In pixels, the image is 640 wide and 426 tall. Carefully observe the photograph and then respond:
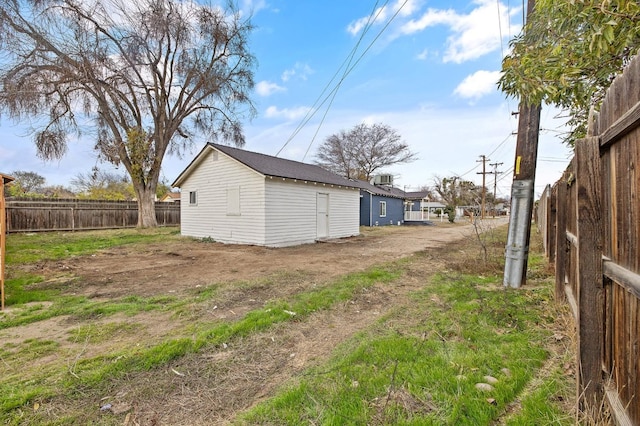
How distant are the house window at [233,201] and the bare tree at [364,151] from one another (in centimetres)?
2209

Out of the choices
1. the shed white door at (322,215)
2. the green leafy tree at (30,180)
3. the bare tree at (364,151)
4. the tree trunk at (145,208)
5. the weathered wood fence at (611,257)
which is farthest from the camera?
the bare tree at (364,151)

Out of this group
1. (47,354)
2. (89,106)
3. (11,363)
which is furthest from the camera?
(89,106)

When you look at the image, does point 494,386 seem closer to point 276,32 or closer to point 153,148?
point 276,32

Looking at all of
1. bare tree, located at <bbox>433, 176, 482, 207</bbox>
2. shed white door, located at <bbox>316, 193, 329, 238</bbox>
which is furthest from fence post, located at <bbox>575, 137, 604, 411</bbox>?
bare tree, located at <bbox>433, 176, 482, 207</bbox>

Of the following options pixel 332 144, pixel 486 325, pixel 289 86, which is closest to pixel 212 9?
pixel 289 86

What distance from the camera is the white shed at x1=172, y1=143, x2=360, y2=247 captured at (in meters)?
10.7

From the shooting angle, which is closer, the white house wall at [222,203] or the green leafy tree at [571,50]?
the green leafy tree at [571,50]

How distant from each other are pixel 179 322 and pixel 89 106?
17.5 m

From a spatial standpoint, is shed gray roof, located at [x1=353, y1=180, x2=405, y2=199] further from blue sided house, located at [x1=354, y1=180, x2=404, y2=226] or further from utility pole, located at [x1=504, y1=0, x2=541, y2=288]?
utility pole, located at [x1=504, y1=0, x2=541, y2=288]

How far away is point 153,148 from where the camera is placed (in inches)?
677

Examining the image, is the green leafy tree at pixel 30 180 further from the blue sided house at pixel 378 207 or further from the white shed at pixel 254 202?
the blue sided house at pixel 378 207

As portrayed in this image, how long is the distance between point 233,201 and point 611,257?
1115cm

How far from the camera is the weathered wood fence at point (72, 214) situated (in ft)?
45.3

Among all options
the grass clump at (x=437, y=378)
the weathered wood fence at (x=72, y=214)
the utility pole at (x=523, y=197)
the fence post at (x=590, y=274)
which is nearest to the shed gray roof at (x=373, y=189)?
the utility pole at (x=523, y=197)
